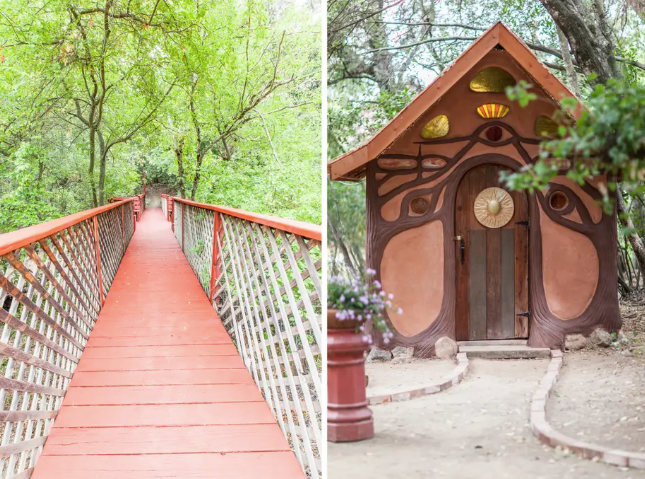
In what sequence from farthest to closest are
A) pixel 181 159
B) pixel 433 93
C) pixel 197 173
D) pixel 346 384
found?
pixel 181 159 → pixel 197 173 → pixel 346 384 → pixel 433 93

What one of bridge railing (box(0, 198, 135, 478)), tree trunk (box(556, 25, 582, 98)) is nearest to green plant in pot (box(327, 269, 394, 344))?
tree trunk (box(556, 25, 582, 98))

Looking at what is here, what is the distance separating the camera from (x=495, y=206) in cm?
144

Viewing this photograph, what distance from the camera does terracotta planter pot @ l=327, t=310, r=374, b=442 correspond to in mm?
1579

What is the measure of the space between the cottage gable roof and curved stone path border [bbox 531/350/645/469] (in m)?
0.67

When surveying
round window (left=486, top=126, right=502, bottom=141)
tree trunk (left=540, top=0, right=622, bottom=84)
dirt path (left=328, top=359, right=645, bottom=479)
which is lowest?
dirt path (left=328, top=359, right=645, bottom=479)

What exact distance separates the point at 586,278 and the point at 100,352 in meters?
2.73

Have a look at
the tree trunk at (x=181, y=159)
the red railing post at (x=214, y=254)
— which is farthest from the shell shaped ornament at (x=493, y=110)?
the tree trunk at (x=181, y=159)

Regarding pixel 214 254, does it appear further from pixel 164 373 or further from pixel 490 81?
pixel 490 81

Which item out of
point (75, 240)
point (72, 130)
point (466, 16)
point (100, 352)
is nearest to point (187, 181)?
point (72, 130)

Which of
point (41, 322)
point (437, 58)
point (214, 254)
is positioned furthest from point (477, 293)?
point (214, 254)

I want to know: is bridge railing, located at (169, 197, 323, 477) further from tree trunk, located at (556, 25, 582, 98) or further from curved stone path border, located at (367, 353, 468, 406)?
tree trunk, located at (556, 25, 582, 98)

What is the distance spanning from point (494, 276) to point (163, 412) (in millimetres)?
1648

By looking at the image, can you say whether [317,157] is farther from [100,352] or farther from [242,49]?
[100,352]

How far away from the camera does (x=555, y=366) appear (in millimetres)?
1399
